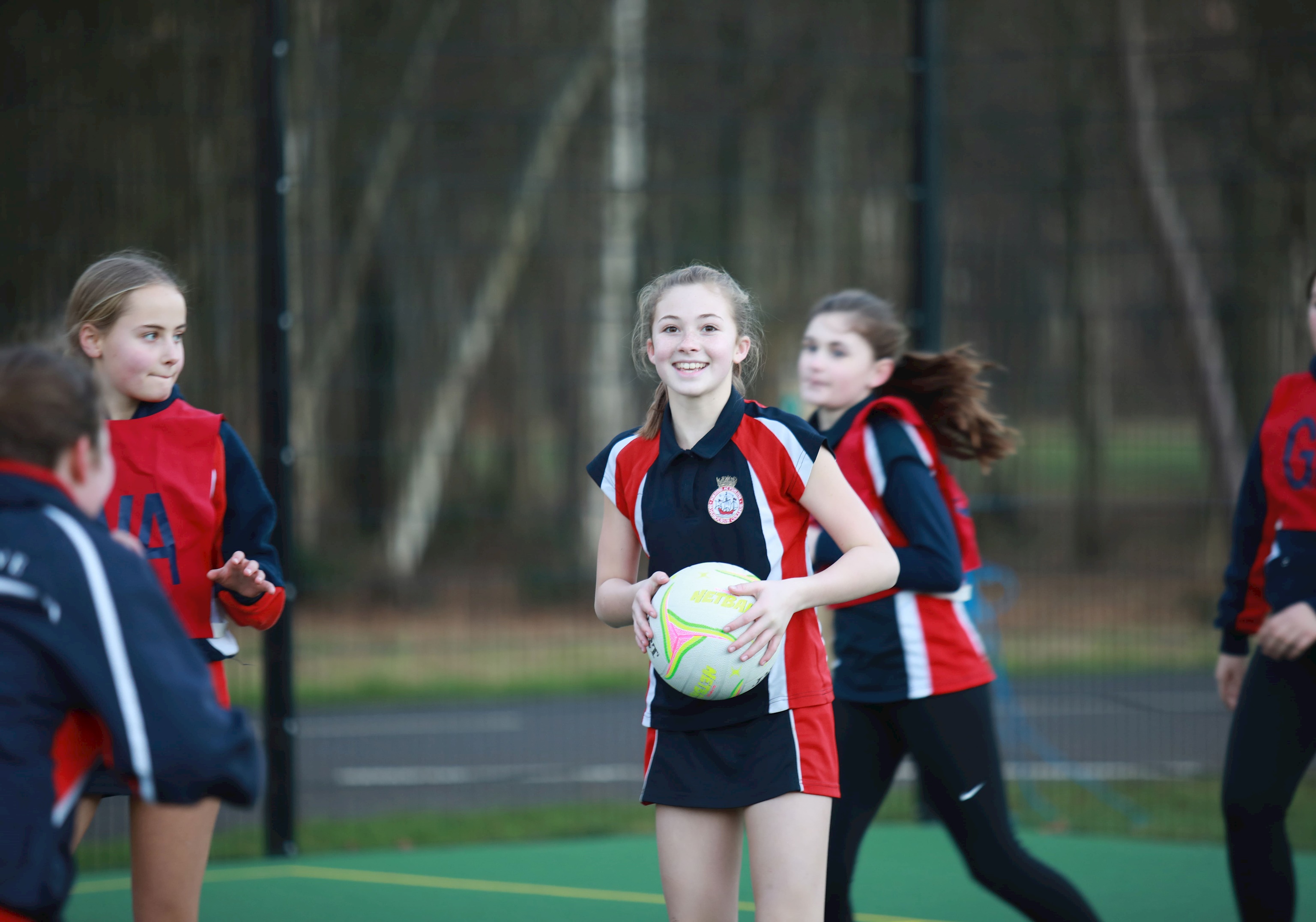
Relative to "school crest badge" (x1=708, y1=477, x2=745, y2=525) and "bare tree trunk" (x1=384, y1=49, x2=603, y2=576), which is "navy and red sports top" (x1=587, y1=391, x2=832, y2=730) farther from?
"bare tree trunk" (x1=384, y1=49, x2=603, y2=576)

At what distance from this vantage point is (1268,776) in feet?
9.87

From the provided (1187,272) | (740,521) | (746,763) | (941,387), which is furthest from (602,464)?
(1187,272)

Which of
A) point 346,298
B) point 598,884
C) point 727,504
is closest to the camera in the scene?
point 727,504

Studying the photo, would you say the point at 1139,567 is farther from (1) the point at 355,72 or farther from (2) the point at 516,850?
(1) the point at 355,72

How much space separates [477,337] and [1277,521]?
4588 mm

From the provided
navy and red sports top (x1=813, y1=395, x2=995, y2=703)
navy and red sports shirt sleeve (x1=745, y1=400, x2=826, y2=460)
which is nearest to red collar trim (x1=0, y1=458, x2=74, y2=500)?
navy and red sports shirt sleeve (x1=745, y1=400, x2=826, y2=460)

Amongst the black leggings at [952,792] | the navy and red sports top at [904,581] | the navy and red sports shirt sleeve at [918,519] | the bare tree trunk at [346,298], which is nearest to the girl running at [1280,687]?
the black leggings at [952,792]

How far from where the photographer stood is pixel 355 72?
759 cm

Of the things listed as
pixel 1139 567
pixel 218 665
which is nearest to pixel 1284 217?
pixel 1139 567

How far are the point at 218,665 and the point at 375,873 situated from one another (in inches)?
92.3

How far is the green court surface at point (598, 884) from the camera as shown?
4281 millimetres

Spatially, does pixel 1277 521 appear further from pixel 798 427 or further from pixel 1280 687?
pixel 798 427

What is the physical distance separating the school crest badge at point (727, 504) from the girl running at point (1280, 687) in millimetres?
1339

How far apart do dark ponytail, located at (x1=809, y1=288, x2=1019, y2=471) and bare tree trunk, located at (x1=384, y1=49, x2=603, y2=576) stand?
2.83 m
